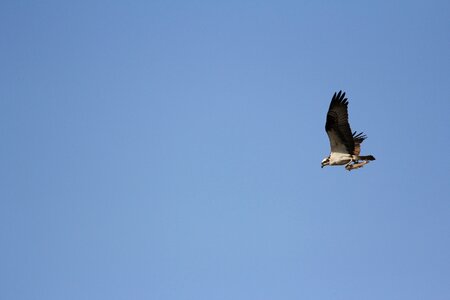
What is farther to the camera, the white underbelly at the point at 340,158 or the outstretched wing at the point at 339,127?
the white underbelly at the point at 340,158

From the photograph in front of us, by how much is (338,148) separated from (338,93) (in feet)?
A: 9.51

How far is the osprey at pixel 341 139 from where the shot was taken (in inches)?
1353

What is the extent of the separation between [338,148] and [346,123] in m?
1.59

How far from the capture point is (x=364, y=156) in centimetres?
3519

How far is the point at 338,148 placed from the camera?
118ft

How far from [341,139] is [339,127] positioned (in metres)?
0.71

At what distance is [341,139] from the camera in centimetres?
3538

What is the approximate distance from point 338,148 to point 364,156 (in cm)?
131

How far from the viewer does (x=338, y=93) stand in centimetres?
3422

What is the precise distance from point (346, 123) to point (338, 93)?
143 cm

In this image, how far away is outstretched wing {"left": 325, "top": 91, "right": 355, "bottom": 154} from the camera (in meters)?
34.3

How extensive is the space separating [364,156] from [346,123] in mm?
1726

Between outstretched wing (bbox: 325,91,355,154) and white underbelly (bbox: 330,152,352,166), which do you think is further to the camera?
white underbelly (bbox: 330,152,352,166)

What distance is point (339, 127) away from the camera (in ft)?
115
